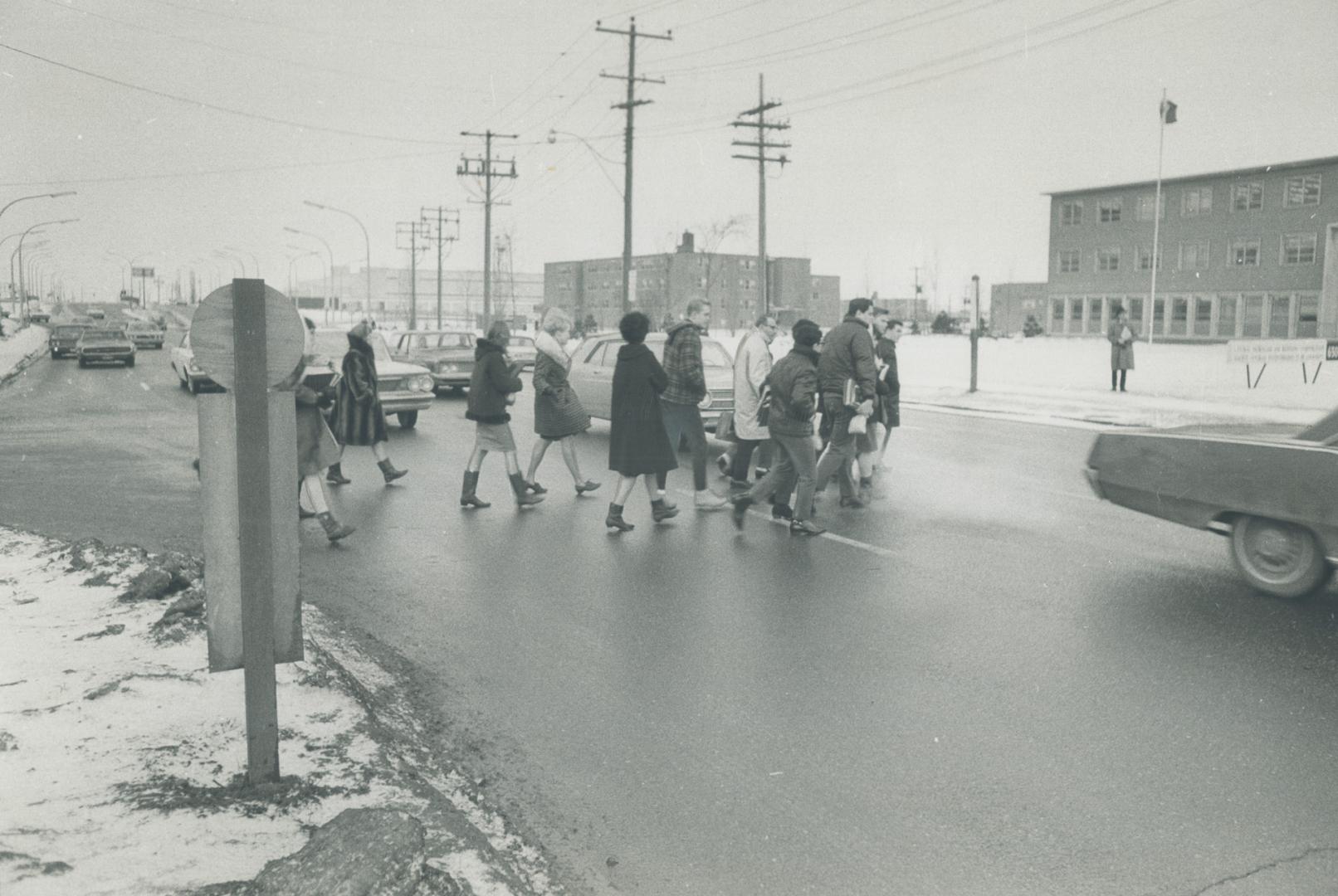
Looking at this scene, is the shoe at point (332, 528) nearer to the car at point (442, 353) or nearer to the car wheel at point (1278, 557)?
the car wheel at point (1278, 557)

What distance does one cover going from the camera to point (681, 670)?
575cm

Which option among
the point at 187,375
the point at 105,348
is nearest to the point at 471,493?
the point at 187,375

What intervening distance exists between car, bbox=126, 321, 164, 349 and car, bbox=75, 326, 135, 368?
52.4ft

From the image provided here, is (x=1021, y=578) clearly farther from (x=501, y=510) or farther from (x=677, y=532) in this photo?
(x=501, y=510)

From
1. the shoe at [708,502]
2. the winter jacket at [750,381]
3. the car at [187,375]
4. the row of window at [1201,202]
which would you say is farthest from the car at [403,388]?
the row of window at [1201,202]

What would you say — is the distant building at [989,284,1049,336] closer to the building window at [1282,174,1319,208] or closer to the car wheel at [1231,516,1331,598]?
the building window at [1282,174,1319,208]

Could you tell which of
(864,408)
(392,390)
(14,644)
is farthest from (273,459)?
(392,390)

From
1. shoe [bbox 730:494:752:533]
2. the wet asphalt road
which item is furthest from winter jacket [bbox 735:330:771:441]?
shoe [bbox 730:494:752:533]

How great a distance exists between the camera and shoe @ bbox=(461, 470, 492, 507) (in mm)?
10656

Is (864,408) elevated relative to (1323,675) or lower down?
elevated

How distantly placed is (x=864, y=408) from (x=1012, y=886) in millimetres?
6316

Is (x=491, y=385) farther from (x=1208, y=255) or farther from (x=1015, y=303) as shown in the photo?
(x=1015, y=303)

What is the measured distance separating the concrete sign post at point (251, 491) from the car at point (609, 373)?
10.5 meters

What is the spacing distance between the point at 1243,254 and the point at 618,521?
60.9 m
